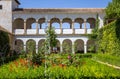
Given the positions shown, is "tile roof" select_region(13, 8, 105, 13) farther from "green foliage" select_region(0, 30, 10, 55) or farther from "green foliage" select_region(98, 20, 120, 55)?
"green foliage" select_region(98, 20, 120, 55)

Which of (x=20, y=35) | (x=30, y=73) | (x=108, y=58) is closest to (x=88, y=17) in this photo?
(x=20, y=35)

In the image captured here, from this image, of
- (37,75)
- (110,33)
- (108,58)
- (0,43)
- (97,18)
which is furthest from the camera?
(97,18)

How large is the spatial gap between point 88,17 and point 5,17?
1139 cm

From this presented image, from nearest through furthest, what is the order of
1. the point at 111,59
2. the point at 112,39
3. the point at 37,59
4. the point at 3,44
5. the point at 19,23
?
the point at 37,59 → the point at 111,59 → the point at 112,39 → the point at 3,44 → the point at 19,23

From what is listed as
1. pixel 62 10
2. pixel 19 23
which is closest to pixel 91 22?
pixel 62 10

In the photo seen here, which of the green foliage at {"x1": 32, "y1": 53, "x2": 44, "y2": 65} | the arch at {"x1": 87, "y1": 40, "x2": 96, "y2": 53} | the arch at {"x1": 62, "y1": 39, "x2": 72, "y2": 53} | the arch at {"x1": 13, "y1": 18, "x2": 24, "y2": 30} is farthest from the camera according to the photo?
the arch at {"x1": 13, "y1": 18, "x2": 24, "y2": 30}

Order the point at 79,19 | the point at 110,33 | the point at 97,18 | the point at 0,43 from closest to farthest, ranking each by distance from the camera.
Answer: the point at 110,33, the point at 0,43, the point at 97,18, the point at 79,19

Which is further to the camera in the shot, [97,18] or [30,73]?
[97,18]

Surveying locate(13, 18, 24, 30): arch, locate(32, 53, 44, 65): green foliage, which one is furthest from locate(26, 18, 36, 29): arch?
locate(32, 53, 44, 65): green foliage

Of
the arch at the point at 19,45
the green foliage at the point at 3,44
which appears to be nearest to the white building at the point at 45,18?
the arch at the point at 19,45

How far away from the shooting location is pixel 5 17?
143 ft

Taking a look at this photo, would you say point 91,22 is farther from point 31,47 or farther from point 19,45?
point 31,47

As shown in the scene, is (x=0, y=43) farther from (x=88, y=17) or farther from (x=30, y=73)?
(x=30, y=73)

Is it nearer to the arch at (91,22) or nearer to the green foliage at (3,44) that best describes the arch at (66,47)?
the arch at (91,22)
